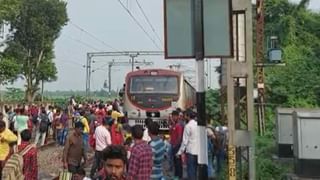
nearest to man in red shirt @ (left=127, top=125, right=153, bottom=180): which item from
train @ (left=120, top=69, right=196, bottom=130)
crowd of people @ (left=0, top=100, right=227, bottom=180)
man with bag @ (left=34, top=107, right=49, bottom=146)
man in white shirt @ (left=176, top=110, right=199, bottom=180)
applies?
crowd of people @ (left=0, top=100, right=227, bottom=180)

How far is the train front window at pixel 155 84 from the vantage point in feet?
73.9

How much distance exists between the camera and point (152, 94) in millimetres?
22453

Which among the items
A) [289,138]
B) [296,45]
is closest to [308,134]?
[289,138]

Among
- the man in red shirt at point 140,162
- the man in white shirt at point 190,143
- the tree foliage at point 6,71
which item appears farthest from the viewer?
the tree foliage at point 6,71

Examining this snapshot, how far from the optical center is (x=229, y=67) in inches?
344

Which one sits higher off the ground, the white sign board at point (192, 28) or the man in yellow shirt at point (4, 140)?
the white sign board at point (192, 28)

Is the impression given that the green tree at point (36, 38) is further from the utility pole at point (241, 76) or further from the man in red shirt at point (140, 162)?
the man in red shirt at point (140, 162)

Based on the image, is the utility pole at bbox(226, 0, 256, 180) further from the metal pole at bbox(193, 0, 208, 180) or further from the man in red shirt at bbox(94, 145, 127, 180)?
the man in red shirt at bbox(94, 145, 127, 180)

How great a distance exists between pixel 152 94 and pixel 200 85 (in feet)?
54.4

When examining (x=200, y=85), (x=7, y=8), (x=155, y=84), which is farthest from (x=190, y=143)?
(x=7, y=8)

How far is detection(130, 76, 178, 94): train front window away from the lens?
887 inches

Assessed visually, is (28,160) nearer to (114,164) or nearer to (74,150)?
(74,150)

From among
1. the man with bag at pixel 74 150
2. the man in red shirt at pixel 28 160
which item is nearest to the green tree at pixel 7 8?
the man with bag at pixel 74 150

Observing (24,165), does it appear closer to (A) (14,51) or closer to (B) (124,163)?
(B) (124,163)
